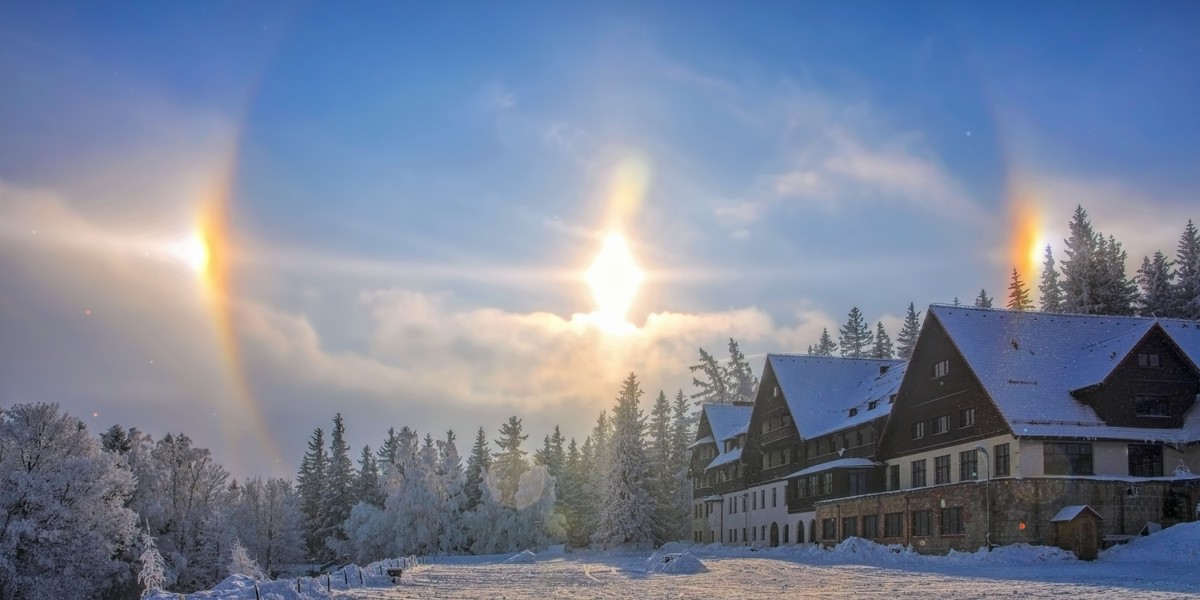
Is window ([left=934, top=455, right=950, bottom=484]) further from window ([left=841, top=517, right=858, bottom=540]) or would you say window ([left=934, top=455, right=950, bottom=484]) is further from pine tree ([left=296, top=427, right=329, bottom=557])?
pine tree ([left=296, top=427, right=329, bottom=557])

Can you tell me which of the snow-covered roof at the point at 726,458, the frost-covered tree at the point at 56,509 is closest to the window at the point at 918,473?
the snow-covered roof at the point at 726,458

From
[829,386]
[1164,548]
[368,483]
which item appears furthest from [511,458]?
[1164,548]

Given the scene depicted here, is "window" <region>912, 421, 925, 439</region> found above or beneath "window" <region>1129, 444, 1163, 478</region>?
above

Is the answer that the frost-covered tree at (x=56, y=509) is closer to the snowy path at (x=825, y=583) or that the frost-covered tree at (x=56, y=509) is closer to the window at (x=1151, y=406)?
the snowy path at (x=825, y=583)

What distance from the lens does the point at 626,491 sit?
8531 cm

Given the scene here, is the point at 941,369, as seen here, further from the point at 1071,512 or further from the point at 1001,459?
the point at 1071,512

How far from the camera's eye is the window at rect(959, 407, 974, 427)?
50.7 m

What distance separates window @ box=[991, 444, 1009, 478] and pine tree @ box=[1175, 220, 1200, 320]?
33.5m

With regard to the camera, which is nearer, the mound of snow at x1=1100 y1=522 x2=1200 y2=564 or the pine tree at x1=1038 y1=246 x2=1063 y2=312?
the mound of snow at x1=1100 y1=522 x2=1200 y2=564

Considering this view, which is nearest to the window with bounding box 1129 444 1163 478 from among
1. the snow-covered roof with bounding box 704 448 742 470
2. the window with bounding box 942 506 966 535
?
the window with bounding box 942 506 966 535

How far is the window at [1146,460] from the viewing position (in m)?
47.4

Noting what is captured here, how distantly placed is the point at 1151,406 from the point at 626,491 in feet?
149

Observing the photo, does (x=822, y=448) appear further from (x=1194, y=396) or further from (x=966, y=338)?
(x=1194, y=396)

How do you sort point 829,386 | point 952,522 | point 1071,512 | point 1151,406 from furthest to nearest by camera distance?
point 829,386 → point 1151,406 → point 952,522 → point 1071,512
